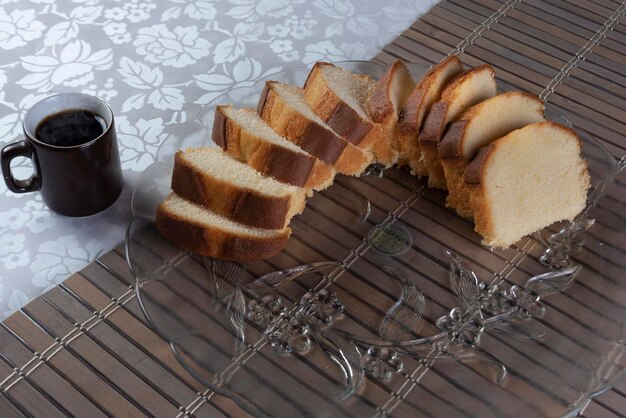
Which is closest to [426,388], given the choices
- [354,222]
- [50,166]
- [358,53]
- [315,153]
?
[354,222]

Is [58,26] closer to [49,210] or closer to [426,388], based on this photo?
[49,210]

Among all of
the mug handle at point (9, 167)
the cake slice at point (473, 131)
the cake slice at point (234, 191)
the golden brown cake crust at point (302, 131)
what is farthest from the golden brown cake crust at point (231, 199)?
the cake slice at point (473, 131)

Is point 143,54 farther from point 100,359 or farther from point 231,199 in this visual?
point 100,359

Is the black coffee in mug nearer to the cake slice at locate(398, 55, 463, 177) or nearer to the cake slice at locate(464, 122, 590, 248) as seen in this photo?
the cake slice at locate(398, 55, 463, 177)

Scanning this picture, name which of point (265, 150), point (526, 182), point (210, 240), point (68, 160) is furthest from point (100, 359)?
point (526, 182)

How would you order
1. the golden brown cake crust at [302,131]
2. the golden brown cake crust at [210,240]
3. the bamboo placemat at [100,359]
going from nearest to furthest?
the bamboo placemat at [100,359] < the golden brown cake crust at [210,240] < the golden brown cake crust at [302,131]

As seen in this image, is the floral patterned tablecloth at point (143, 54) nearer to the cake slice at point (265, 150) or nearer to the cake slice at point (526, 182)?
the cake slice at point (265, 150)

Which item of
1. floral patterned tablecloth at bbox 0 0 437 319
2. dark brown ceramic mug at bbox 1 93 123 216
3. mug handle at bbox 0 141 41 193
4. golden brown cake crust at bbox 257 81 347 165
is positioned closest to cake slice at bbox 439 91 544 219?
golden brown cake crust at bbox 257 81 347 165
